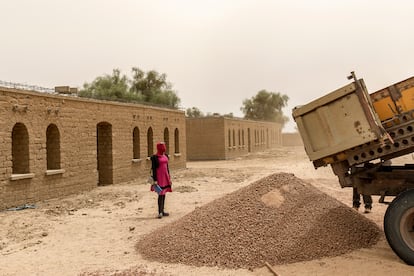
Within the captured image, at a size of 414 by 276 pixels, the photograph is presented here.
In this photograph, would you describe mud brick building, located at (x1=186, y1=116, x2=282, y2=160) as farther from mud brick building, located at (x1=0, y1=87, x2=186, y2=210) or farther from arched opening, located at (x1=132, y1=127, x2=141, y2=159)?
arched opening, located at (x1=132, y1=127, x2=141, y2=159)

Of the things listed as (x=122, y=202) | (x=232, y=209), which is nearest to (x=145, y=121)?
(x=122, y=202)

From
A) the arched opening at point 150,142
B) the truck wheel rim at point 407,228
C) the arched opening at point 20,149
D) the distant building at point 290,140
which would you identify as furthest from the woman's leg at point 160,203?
the distant building at point 290,140

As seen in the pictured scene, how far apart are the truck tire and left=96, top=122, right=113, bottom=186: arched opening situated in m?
13.6

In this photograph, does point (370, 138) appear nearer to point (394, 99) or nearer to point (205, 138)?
point (394, 99)

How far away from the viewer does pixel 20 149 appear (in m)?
12.5

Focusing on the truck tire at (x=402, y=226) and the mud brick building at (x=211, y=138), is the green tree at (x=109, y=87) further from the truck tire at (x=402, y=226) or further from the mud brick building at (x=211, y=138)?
the truck tire at (x=402, y=226)

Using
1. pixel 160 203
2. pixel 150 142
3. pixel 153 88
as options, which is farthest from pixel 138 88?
pixel 160 203

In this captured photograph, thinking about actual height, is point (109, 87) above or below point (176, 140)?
above

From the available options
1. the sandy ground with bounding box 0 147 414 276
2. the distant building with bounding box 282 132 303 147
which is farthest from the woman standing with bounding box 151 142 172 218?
the distant building with bounding box 282 132 303 147

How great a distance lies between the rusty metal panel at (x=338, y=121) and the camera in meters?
5.75

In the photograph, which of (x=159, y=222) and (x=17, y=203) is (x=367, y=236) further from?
(x=17, y=203)

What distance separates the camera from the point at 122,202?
12719 millimetres

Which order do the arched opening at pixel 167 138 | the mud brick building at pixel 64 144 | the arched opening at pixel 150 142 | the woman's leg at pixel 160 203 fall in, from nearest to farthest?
the woman's leg at pixel 160 203, the mud brick building at pixel 64 144, the arched opening at pixel 150 142, the arched opening at pixel 167 138

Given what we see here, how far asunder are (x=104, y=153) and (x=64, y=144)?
352 centimetres
